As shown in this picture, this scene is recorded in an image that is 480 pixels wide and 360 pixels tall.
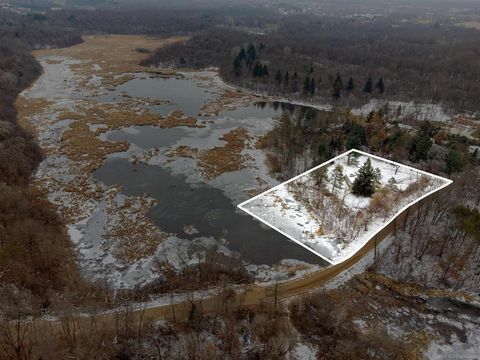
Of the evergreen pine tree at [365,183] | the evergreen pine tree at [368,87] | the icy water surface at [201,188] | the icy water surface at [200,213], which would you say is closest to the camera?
the icy water surface at [200,213]

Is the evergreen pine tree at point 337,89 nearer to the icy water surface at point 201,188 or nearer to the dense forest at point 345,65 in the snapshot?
the dense forest at point 345,65

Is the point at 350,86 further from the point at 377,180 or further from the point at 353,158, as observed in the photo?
the point at 377,180

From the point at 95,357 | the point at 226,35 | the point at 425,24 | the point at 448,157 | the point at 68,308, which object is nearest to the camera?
the point at 95,357

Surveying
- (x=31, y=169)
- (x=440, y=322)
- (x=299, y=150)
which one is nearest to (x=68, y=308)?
(x=440, y=322)

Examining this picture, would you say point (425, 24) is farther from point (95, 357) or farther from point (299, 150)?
point (95, 357)

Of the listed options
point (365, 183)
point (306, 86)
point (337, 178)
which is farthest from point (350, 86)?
point (365, 183)

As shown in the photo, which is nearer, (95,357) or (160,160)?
(95,357)

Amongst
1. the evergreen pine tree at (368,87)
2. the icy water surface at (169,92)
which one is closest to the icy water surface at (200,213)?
the icy water surface at (169,92)
